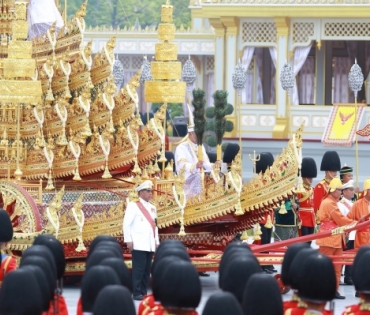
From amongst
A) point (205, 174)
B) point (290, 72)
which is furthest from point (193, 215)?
point (290, 72)

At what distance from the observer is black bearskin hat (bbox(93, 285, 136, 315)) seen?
1004cm

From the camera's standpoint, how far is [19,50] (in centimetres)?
1708

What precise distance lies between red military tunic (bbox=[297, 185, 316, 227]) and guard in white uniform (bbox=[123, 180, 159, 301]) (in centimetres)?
341

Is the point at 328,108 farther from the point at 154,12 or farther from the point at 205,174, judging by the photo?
the point at 154,12

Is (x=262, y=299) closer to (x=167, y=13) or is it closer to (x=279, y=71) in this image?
(x=167, y=13)

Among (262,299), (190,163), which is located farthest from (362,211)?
(262,299)

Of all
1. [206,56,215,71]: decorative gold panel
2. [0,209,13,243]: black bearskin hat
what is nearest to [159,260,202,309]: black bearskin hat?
[0,209,13,243]: black bearskin hat

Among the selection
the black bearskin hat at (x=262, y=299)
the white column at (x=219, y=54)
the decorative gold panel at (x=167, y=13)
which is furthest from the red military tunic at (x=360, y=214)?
the white column at (x=219, y=54)

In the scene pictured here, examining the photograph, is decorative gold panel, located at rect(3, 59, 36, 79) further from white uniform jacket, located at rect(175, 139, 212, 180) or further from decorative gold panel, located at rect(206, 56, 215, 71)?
decorative gold panel, located at rect(206, 56, 215, 71)

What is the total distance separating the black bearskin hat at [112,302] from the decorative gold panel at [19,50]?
7279mm

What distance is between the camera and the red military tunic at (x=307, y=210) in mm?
19125

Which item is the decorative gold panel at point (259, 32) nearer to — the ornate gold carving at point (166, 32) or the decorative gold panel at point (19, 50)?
the ornate gold carving at point (166, 32)

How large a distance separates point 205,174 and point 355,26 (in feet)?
48.8

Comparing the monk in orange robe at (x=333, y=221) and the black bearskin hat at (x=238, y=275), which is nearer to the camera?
the black bearskin hat at (x=238, y=275)
